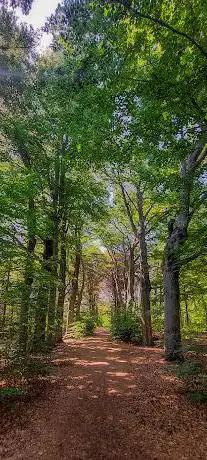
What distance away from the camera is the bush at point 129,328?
53.2 ft

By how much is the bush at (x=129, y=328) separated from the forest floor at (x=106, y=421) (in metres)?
8.12

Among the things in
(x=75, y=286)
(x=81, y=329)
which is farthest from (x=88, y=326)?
(x=75, y=286)

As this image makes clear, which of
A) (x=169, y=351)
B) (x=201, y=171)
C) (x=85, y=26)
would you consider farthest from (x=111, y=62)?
(x=169, y=351)

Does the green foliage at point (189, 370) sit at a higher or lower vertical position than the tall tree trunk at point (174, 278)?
lower

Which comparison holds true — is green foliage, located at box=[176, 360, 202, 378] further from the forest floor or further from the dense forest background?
the dense forest background

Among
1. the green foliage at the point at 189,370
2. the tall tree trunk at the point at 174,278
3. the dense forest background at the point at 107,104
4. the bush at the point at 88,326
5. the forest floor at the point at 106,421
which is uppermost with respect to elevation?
the dense forest background at the point at 107,104

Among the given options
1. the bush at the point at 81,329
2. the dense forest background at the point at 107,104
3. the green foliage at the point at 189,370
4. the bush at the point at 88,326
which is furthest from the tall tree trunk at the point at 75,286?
the green foliage at the point at 189,370

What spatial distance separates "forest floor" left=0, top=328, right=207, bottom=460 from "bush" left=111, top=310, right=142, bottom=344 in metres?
8.12

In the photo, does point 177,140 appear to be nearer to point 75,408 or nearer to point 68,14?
point 68,14

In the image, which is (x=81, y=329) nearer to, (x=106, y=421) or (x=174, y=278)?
(x=174, y=278)

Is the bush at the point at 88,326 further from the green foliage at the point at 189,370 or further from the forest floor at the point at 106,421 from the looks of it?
the green foliage at the point at 189,370

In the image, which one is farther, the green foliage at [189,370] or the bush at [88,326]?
the bush at [88,326]

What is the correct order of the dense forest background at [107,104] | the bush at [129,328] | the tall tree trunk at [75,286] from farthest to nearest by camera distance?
the tall tree trunk at [75,286] < the bush at [129,328] < the dense forest background at [107,104]

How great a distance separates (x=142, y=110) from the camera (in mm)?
6785
